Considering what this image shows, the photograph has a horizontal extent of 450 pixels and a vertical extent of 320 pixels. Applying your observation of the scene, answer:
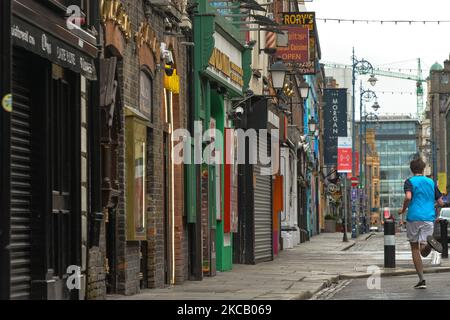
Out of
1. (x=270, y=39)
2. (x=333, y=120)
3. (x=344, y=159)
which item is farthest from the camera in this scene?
(x=333, y=120)

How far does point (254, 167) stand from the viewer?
26094mm

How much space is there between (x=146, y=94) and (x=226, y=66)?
5861 millimetres

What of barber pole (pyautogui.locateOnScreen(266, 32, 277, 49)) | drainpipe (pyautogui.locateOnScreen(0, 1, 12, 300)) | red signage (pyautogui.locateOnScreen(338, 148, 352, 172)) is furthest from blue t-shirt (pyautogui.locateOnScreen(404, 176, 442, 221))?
red signage (pyautogui.locateOnScreen(338, 148, 352, 172))

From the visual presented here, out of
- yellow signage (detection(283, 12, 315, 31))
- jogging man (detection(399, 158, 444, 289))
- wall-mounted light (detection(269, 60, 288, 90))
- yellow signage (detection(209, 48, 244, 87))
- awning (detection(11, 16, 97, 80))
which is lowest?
jogging man (detection(399, 158, 444, 289))

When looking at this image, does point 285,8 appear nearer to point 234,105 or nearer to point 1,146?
point 234,105

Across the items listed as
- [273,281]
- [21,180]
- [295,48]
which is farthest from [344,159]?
[21,180]

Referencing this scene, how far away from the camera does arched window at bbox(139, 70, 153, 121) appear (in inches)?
635

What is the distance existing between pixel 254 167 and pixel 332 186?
143 feet

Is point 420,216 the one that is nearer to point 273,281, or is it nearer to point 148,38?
point 273,281

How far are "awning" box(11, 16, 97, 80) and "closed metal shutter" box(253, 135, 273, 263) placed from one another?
14.6m

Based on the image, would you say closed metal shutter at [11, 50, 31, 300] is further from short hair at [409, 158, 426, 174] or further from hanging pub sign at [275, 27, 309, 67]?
hanging pub sign at [275, 27, 309, 67]

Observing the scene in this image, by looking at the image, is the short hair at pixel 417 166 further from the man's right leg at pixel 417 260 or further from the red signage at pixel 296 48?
the red signage at pixel 296 48

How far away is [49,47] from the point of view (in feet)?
34.3
